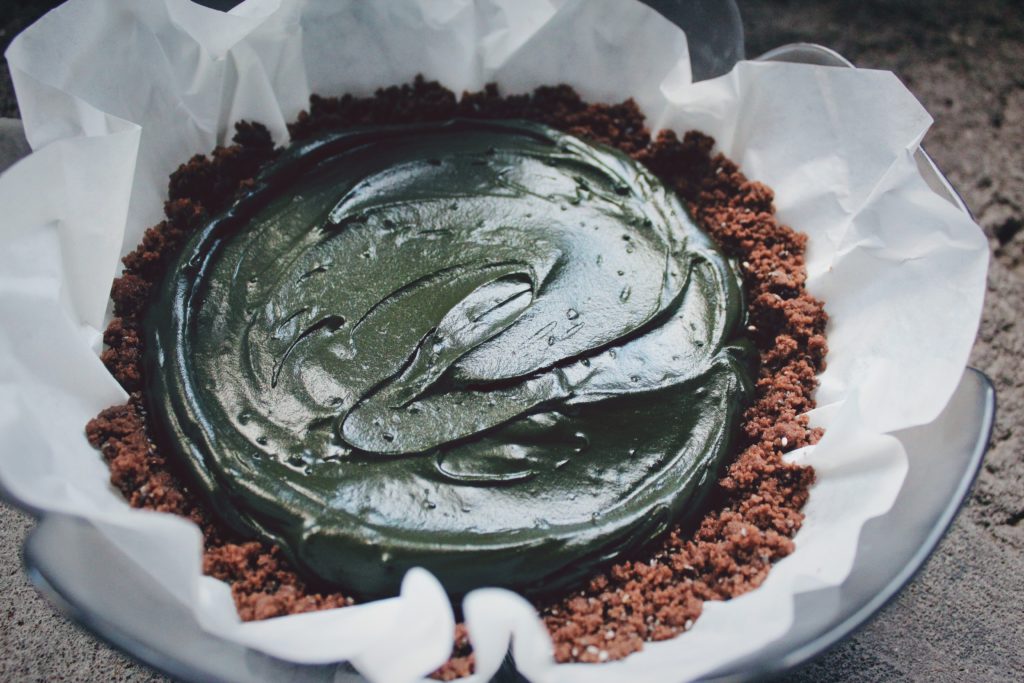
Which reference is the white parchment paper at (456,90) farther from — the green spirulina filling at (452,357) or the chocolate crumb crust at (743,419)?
the green spirulina filling at (452,357)

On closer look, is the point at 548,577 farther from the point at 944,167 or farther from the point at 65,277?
the point at 944,167

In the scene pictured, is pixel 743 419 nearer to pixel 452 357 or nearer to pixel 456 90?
pixel 452 357

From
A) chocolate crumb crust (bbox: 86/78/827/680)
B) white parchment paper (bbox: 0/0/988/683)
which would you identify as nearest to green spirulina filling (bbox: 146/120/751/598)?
chocolate crumb crust (bbox: 86/78/827/680)

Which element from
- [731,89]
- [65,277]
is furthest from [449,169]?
[65,277]

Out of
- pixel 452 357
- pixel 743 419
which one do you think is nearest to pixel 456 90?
pixel 452 357

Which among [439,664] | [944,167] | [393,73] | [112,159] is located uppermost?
[112,159]
